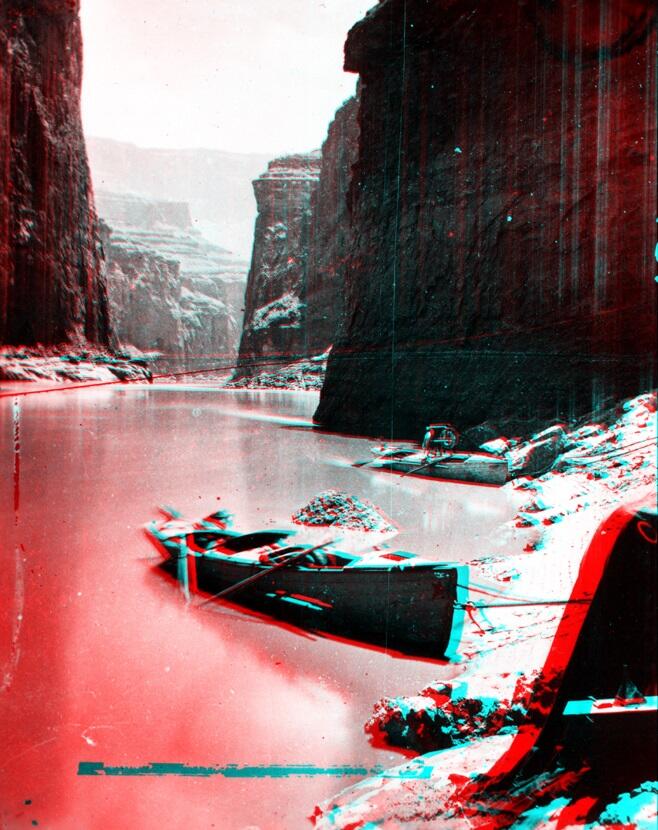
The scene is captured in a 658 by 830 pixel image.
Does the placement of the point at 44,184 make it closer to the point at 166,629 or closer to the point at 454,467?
the point at 166,629

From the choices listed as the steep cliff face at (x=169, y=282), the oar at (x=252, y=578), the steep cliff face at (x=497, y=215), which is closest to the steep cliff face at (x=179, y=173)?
the steep cliff face at (x=169, y=282)

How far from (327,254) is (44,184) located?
85 cm

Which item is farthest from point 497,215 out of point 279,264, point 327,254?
point 279,264

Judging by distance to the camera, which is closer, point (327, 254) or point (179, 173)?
point (179, 173)

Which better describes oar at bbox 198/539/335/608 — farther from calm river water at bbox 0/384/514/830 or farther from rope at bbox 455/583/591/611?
rope at bbox 455/583/591/611

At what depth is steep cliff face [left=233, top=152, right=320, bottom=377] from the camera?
153 cm

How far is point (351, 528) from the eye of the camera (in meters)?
1.41

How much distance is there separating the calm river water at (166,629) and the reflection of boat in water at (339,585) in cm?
Answer: 5

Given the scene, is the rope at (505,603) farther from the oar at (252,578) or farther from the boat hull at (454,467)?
the oar at (252,578)

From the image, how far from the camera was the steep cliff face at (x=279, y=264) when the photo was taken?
1529mm

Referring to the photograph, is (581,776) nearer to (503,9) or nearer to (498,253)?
(498,253)

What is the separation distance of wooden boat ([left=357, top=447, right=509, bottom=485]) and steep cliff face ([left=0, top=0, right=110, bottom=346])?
93 centimetres

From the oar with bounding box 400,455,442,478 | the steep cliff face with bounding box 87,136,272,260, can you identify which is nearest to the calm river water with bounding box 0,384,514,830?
the oar with bounding box 400,455,442,478

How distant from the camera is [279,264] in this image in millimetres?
1595
